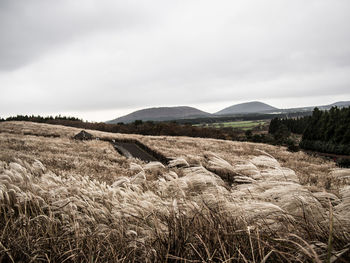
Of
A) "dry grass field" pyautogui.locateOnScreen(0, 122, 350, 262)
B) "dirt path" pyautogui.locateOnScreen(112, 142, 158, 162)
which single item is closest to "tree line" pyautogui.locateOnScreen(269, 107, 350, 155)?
"dirt path" pyautogui.locateOnScreen(112, 142, 158, 162)

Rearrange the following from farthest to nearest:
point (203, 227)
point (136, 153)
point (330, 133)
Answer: point (330, 133)
point (136, 153)
point (203, 227)

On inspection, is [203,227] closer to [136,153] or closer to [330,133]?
[136,153]

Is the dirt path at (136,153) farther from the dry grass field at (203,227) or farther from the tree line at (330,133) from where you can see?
the tree line at (330,133)

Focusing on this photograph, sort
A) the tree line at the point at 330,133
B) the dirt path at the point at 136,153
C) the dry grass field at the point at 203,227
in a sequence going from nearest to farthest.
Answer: the dry grass field at the point at 203,227 → the dirt path at the point at 136,153 → the tree line at the point at 330,133

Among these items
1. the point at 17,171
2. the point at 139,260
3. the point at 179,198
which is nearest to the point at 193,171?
the point at 179,198

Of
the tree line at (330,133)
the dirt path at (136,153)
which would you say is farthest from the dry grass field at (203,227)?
the tree line at (330,133)

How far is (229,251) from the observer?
2.15 metres

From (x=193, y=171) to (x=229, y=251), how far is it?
6.19 ft

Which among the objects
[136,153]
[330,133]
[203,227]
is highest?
[203,227]

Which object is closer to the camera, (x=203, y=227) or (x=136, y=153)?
(x=203, y=227)

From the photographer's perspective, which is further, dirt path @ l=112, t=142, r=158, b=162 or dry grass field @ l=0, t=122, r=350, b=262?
dirt path @ l=112, t=142, r=158, b=162

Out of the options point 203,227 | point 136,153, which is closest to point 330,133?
point 136,153

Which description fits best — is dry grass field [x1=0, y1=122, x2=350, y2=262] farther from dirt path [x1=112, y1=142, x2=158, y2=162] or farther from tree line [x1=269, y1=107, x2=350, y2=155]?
tree line [x1=269, y1=107, x2=350, y2=155]

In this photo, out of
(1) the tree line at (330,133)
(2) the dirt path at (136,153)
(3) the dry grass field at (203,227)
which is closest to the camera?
(3) the dry grass field at (203,227)
